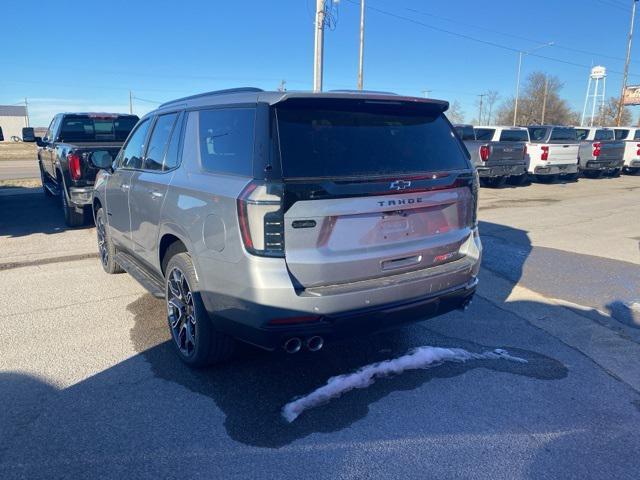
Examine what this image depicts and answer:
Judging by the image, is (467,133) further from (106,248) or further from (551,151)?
(106,248)

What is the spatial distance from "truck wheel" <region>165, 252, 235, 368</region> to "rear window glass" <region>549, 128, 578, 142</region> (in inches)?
595

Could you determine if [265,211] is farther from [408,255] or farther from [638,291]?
[638,291]

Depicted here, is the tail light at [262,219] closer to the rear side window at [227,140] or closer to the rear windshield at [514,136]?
the rear side window at [227,140]

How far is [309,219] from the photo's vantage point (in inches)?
112

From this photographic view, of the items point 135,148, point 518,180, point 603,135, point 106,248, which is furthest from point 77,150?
point 603,135

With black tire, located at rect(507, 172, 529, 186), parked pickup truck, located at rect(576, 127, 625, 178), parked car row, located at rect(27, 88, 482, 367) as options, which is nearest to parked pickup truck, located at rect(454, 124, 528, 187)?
black tire, located at rect(507, 172, 529, 186)

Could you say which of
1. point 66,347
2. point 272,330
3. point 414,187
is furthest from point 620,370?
point 66,347

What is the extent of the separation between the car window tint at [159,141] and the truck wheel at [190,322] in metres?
0.99

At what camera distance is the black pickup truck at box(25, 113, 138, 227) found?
783cm

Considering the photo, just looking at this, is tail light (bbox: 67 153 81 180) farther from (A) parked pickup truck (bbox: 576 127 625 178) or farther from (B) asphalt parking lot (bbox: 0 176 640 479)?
(A) parked pickup truck (bbox: 576 127 625 178)

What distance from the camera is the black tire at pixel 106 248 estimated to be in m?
5.65

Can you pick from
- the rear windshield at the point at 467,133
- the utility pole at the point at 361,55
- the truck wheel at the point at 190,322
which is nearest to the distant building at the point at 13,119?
the utility pole at the point at 361,55

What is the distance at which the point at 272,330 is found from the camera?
2902 mm

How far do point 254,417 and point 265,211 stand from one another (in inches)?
51.1
